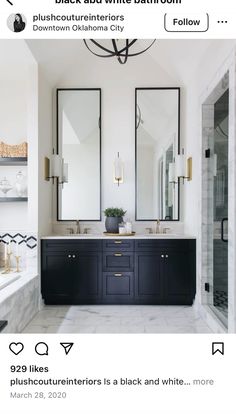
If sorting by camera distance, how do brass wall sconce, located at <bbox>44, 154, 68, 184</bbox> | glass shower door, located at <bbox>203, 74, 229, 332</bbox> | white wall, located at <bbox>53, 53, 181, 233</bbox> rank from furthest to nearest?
1. white wall, located at <bbox>53, 53, 181, 233</bbox>
2. brass wall sconce, located at <bbox>44, 154, 68, 184</bbox>
3. glass shower door, located at <bbox>203, 74, 229, 332</bbox>

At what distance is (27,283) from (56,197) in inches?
45.8

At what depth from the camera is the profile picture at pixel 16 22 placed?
0.81 m

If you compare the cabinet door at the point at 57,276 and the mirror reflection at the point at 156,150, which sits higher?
the mirror reflection at the point at 156,150

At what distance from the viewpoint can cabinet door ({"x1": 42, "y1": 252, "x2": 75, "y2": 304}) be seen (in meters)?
A: 2.96

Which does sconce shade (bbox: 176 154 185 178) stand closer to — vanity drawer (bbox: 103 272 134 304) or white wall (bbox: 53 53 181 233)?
white wall (bbox: 53 53 181 233)

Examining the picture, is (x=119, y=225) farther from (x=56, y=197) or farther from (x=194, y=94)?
(x=194, y=94)

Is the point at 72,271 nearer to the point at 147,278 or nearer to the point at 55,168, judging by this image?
the point at 147,278

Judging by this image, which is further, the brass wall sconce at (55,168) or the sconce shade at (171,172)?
the sconce shade at (171,172)

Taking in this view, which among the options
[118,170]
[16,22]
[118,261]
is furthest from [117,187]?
[16,22]

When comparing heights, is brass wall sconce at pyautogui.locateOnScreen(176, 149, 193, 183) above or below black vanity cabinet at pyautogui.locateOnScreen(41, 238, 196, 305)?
above

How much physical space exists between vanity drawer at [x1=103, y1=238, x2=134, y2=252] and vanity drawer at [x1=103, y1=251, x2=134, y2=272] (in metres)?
0.04

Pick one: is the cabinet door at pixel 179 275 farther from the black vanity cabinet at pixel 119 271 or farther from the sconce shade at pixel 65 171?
the sconce shade at pixel 65 171

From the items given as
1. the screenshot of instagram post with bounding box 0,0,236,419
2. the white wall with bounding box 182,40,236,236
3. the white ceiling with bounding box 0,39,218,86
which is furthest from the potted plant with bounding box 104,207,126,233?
the white ceiling with bounding box 0,39,218,86
